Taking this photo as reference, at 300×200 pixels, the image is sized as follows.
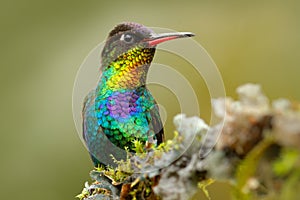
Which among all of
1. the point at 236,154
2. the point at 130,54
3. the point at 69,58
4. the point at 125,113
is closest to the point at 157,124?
the point at 125,113

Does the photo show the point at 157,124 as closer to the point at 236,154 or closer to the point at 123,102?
the point at 123,102

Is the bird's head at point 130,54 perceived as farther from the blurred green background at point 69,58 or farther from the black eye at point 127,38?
the blurred green background at point 69,58

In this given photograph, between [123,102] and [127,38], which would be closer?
[123,102]

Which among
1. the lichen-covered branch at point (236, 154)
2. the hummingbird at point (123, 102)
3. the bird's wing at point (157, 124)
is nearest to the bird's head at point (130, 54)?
the hummingbird at point (123, 102)

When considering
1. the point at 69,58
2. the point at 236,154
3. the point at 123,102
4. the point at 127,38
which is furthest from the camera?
the point at 69,58

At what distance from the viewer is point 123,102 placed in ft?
6.09

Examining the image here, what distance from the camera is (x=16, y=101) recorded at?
661cm

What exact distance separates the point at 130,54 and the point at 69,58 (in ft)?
15.0

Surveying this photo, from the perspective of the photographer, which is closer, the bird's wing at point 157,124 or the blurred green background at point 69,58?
the bird's wing at point 157,124

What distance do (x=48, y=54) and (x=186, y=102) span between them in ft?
18.4

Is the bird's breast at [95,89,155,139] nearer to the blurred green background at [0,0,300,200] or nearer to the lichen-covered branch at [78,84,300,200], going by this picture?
the lichen-covered branch at [78,84,300,200]

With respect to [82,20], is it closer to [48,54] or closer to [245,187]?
[48,54]

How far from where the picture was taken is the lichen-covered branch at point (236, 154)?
888 millimetres

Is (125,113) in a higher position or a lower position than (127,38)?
lower
